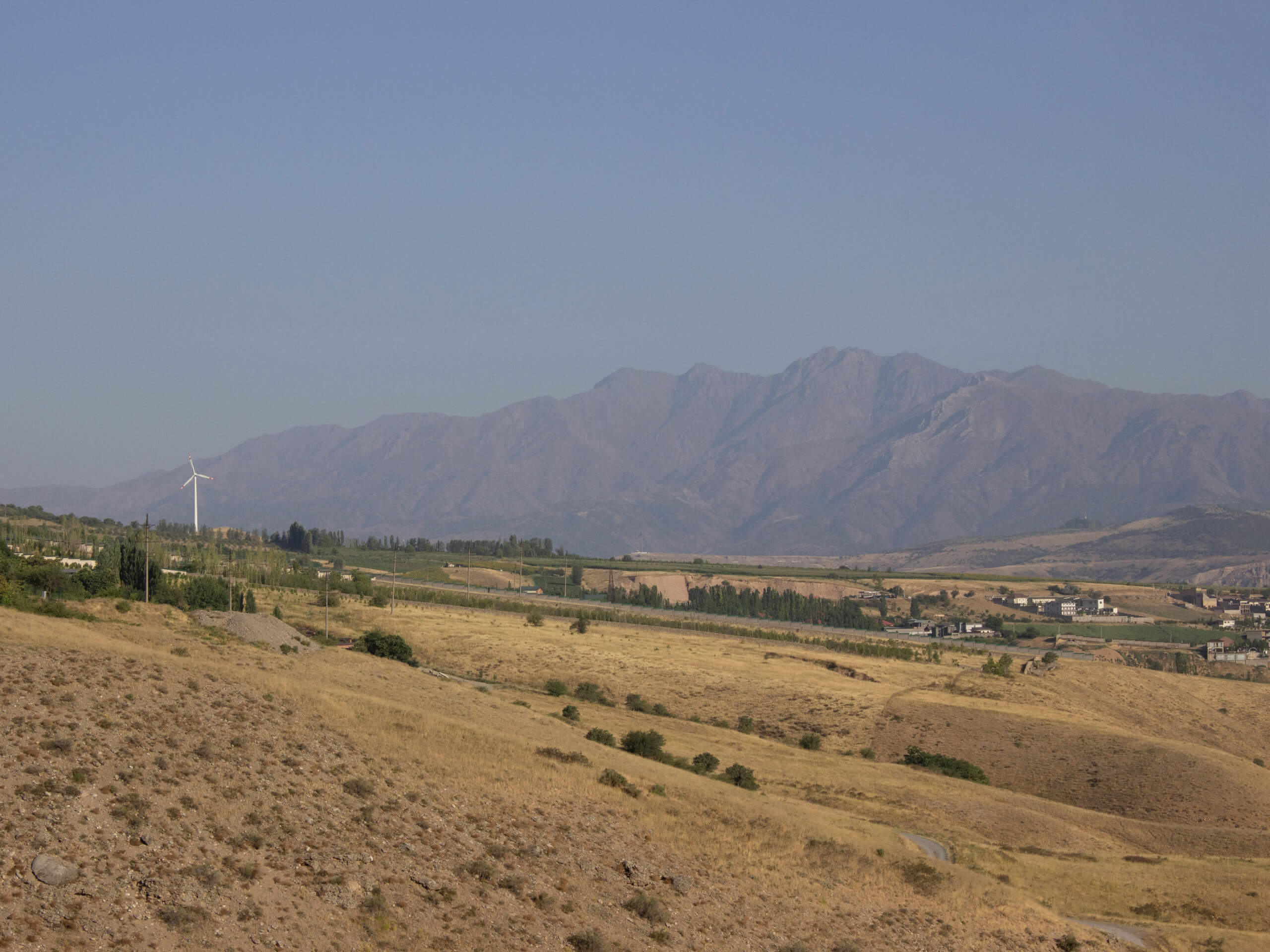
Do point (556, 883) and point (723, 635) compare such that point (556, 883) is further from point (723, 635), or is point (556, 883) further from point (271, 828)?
point (723, 635)

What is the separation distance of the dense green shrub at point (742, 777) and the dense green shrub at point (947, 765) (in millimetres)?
22138

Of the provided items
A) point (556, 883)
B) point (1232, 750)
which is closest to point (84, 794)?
point (556, 883)

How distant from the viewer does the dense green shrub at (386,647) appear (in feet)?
283

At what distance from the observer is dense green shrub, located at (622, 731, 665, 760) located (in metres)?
61.2

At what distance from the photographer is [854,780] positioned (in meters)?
66.4

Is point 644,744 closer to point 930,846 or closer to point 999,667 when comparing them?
point 930,846

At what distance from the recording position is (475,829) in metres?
36.7

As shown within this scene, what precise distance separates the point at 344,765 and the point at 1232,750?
91762 mm

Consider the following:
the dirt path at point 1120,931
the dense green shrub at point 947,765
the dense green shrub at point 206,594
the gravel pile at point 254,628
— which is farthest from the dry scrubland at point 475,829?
the dense green shrub at point 206,594

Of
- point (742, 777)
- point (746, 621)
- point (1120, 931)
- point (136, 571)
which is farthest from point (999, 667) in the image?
point (136, 571)

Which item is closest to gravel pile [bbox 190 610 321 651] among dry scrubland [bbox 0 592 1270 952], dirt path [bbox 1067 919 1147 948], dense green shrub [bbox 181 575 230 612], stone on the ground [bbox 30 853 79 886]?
dry scrubland [bbox 0 592 1270 952]

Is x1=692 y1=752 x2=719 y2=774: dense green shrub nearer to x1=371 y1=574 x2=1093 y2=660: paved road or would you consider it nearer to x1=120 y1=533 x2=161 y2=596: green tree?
x1=120 y1=533 x2=161 y2=596: green tree

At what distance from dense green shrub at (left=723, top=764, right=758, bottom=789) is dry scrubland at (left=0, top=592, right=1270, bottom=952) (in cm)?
185

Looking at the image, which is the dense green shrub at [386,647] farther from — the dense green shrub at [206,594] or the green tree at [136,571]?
the green tree at [136,571]
